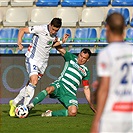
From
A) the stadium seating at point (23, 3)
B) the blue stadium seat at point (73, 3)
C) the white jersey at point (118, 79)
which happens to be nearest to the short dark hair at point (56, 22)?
the white jersey at point (118, 79)

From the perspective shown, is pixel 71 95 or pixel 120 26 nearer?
pixel 120 26

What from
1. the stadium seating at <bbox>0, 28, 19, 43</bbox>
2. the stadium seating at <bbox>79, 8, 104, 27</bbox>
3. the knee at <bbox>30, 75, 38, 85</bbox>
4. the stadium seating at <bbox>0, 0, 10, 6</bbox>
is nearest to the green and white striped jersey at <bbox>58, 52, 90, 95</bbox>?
the knee at <bbox>30, 75, 38, 85</bbox>

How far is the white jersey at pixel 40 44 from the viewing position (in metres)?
12.1

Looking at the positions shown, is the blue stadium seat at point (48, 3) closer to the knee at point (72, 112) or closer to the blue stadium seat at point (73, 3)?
the blue stadium seat at point (73, 3)

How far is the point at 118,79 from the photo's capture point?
5.09 m

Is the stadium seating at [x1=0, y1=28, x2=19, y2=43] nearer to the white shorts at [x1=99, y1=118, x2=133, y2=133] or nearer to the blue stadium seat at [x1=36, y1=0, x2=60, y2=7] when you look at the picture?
the blue stadium seat at [x1=36, y1=0, x2=60, y2=7]

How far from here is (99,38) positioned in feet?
58.3

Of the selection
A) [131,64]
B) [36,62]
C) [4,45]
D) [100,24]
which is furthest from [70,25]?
[131,64]

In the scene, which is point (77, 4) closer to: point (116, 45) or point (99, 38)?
point (99, 38)

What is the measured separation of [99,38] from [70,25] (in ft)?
6.13

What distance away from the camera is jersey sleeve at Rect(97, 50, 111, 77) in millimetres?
4977

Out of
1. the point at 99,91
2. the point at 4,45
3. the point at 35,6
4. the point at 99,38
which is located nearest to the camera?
the point at 99,91

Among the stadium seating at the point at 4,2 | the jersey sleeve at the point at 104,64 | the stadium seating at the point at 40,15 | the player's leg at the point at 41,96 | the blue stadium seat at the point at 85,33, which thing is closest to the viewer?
the jersey sleeve at the point at 104,64

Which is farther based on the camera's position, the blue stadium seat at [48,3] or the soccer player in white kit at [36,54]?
the blue stadium seat at [48,3]
